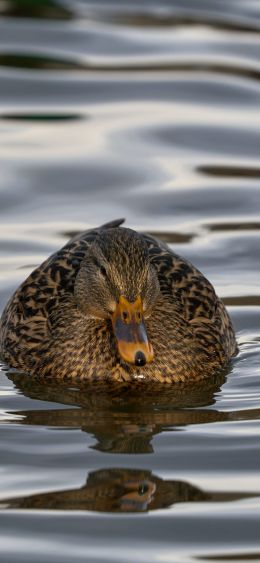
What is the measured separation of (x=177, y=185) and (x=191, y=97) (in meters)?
2.85

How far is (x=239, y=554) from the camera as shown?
7227mm

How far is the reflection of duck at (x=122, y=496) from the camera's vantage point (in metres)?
7.78

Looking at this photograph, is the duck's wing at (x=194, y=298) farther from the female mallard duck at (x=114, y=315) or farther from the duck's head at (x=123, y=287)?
the duck's head at (x=123, y=287)

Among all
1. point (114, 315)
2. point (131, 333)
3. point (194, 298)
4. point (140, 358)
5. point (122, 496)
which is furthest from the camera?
point (194, 298)

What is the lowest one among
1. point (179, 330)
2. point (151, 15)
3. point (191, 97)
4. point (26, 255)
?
point (179, 330)

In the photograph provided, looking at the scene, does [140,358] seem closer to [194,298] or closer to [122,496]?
[194,298]

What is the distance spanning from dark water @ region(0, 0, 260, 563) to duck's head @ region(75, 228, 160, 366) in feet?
1.38

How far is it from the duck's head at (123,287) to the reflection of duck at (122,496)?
1.30m

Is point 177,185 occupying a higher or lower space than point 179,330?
higher

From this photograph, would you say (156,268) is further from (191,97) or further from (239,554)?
(191,97)

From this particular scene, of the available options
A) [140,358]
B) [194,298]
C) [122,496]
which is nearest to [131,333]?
[140,358]

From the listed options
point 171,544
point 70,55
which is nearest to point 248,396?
point 171,544

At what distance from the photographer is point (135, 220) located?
1329cm

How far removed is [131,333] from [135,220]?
13.1 ft
